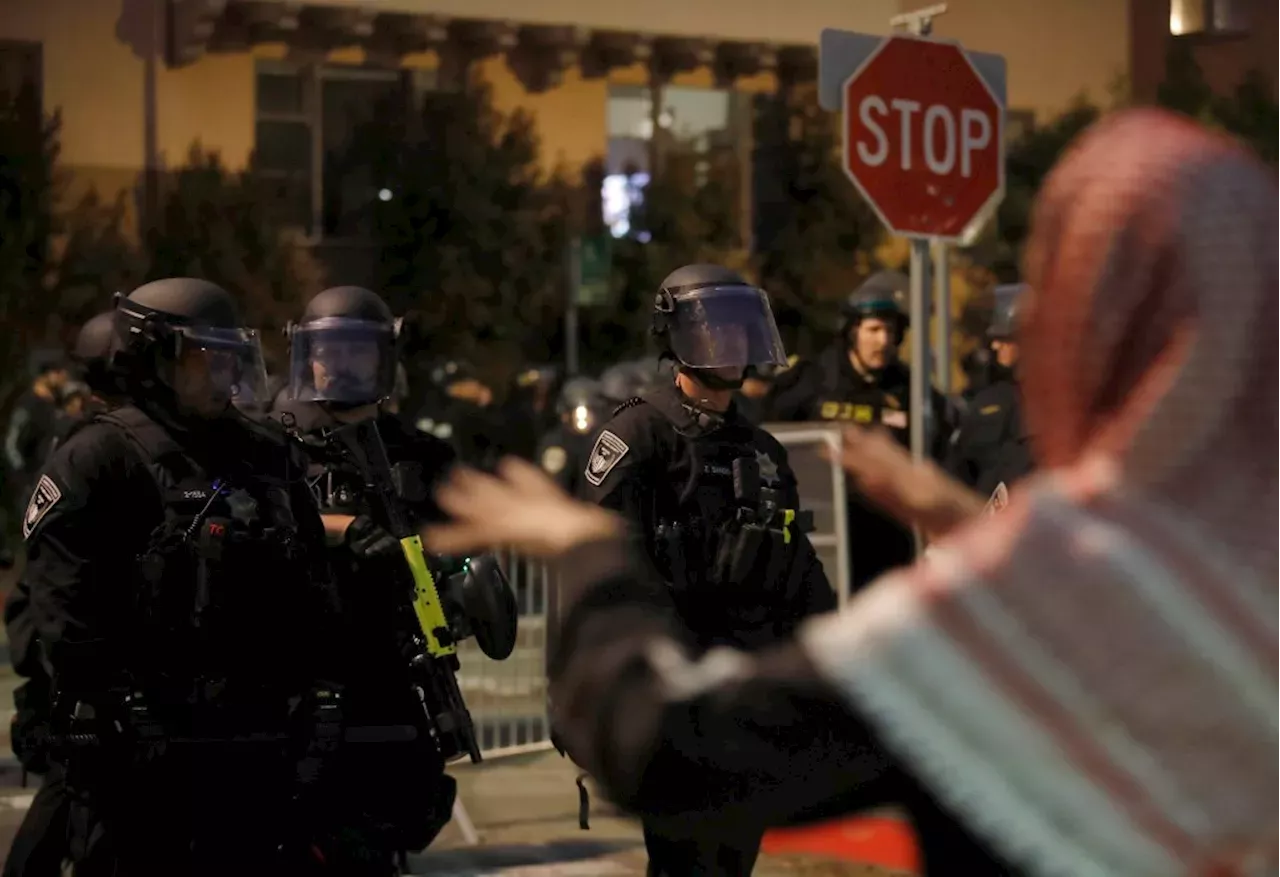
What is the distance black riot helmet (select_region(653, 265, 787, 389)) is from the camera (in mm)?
5066

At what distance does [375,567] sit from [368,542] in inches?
3.3

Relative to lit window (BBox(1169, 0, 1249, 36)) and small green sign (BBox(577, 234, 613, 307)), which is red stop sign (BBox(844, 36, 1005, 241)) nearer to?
lit window (BBox(1169, 0, 1249, 36))

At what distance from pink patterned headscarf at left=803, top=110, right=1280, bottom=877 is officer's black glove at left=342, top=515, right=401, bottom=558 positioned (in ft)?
12.0

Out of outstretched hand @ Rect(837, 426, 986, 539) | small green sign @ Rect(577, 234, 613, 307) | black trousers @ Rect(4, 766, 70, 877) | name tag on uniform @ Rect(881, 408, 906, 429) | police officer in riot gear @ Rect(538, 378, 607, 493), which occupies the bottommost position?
black trousers @ Rect(4, 766, 70, 877)

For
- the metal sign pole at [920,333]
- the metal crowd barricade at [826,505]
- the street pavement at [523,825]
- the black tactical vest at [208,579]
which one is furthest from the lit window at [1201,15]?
the black tactical vest at [208,579]

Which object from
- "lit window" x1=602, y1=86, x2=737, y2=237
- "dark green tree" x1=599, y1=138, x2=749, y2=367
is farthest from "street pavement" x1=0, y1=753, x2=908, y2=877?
"lit window" x1=602, y1=86, x2=737, y2=237

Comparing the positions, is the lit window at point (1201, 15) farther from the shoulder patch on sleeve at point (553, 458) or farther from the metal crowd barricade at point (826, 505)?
the shoulder patch on sleeve at point (553, 458)

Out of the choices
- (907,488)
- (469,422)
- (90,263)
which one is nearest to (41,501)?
(907,488)

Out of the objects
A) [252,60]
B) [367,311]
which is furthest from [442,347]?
[367,311]

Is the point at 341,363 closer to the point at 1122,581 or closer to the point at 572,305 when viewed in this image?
the point at 1122,581

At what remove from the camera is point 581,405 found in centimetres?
1364

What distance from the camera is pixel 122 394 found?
14.9ft

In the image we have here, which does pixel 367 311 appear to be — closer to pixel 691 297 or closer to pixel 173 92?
pixel 691 297

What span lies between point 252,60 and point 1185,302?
63.7 feet
